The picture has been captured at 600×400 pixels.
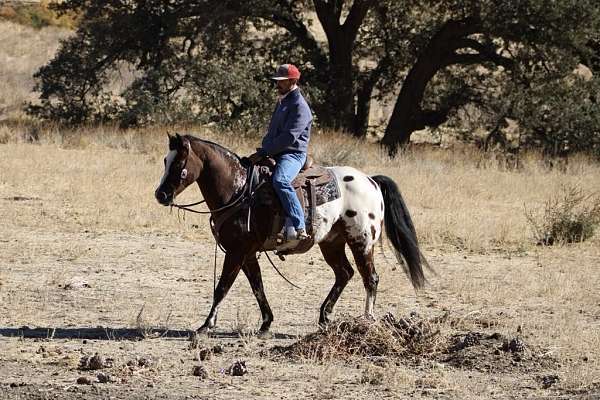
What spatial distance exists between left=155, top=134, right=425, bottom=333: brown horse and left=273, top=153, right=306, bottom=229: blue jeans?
215mm

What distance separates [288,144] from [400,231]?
5.19 ft

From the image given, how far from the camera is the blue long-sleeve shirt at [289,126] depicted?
9781 mm

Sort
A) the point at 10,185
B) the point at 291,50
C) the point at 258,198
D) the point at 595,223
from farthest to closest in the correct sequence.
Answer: the point at 291,50, the point at 10,185, the point at 595,223, the point at 258,198

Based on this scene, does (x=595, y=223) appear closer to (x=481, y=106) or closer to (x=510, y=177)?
(x=510, y=177)

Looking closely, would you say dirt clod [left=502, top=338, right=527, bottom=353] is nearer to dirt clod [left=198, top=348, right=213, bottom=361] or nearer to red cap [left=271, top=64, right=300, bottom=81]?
dirt clod [left=198, top=348, right=213, bottom=361]

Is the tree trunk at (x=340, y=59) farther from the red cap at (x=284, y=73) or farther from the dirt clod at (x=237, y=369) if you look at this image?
the dirt clod at (x=237, y=369)

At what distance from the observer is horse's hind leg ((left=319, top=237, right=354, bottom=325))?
34.1 ft

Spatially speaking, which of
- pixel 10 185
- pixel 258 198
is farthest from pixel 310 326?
pixel 10 185

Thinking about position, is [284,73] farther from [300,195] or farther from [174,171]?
[174,171]

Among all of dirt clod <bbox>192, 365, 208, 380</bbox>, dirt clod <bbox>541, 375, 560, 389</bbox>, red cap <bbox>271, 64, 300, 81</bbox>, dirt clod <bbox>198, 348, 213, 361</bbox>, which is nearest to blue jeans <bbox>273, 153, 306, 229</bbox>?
red cap <bbox>271, 64, 300, 81</bbox>

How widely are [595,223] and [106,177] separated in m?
8.07

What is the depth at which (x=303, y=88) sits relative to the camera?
26.8 m

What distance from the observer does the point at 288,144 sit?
9.80 m

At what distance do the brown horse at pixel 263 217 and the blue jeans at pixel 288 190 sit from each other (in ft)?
0.71
